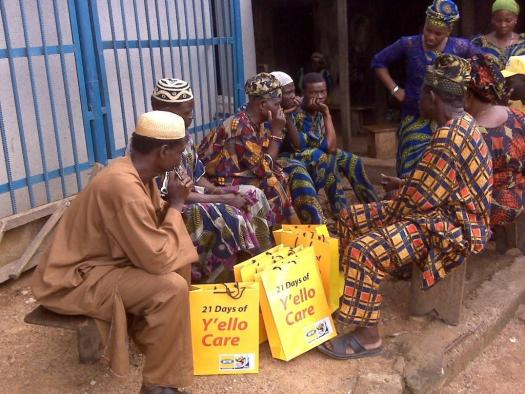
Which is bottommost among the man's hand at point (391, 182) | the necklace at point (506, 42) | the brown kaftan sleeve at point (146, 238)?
the man's hand at point (391, 182)

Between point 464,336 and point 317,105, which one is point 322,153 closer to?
point 317,105

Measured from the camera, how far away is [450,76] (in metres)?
3.13

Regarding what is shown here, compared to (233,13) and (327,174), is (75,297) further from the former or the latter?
(233,13)

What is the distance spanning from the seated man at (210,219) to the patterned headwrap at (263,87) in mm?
622

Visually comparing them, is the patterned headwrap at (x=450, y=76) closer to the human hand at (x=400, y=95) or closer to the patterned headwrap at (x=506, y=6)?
the human hand at (x=400, y=95)

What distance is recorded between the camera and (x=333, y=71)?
9445mm

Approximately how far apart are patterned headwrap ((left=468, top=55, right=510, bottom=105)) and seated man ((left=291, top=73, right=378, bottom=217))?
149cm

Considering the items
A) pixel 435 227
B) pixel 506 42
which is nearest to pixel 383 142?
pixel 506 42

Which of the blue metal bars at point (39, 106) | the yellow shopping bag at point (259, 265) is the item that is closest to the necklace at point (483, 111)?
the yellow shopping bag at point (259, 265)

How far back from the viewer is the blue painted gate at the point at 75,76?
13.2 ft

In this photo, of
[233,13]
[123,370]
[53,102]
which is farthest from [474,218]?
[233,13]

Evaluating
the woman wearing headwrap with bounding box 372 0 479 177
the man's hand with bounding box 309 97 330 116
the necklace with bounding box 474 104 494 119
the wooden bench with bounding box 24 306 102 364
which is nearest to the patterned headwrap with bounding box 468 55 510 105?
the necklace with bounding box 474 104 494 119

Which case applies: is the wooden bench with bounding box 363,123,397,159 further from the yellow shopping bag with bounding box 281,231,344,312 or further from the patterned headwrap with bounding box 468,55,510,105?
the yellow shopping bag with bounding box 281,231,344,312

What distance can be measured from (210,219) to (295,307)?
78cm
